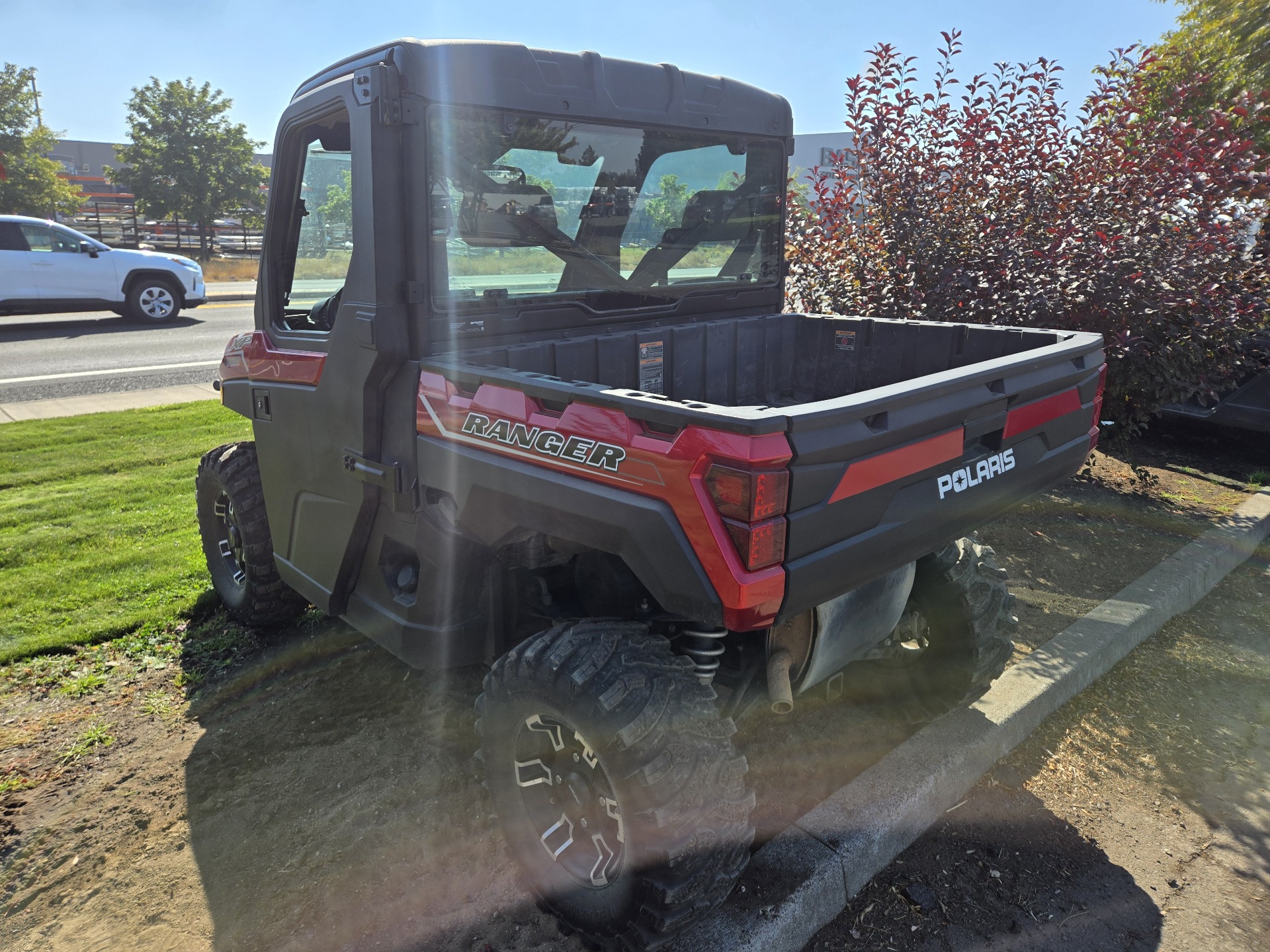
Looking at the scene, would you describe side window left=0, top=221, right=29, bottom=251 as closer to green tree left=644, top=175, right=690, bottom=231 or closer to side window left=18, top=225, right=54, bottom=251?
side window left=18, top=225, right=54, bottom=251

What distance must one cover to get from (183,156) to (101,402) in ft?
78.2

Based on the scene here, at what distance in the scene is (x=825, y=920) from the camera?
2.61m

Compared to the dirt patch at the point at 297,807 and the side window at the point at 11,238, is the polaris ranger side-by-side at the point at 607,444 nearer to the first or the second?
the dirt patch at the point at 297,807

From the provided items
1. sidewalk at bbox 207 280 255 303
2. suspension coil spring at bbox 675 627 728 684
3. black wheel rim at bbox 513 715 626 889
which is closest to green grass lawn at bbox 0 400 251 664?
black wheel rim at bbox 513 715 626 889

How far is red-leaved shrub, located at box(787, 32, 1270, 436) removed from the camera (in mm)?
5465

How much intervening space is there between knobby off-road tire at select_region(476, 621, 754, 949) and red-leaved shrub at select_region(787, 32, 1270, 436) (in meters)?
3.56

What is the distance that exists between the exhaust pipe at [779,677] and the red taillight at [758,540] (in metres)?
0.79

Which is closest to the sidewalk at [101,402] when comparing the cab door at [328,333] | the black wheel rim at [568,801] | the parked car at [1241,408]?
the cab door at [328,333]

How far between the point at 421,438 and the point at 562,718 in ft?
3.37

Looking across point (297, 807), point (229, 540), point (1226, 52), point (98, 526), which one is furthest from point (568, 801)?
point (1226, 52)

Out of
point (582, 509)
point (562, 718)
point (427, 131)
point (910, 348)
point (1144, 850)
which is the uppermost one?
point (427, 131)

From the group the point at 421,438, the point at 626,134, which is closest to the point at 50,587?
the point at 421,438

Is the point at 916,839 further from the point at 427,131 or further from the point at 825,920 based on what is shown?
the point at 427,131

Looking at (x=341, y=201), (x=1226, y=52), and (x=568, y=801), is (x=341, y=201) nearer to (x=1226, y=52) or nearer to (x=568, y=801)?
(x=568, y=801)
